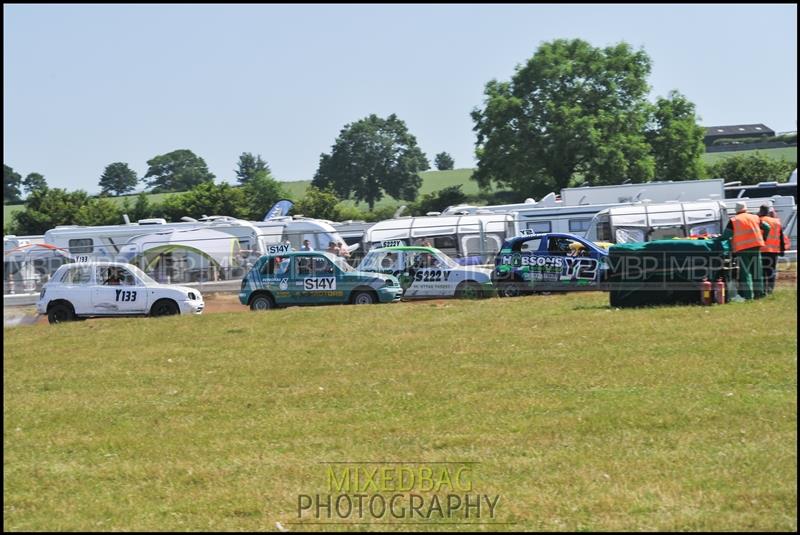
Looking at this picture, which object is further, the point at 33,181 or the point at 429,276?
the point at 33,181

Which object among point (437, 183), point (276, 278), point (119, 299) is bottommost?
point (119, 299)

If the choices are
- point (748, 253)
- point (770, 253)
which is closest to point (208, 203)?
point (770, 253)

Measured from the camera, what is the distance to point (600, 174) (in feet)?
225

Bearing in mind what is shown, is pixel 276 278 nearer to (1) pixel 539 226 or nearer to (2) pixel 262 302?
(2) pixel 262 302

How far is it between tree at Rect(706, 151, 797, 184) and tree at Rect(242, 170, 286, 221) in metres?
31.8

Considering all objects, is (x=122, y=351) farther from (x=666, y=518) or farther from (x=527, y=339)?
(x=666, y=518)

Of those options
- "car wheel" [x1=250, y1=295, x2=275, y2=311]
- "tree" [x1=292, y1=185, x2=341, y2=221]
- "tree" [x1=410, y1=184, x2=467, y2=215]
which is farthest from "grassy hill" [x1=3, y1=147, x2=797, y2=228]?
"car wheel" [x1=250, y1=295, x2=275, y2=311]

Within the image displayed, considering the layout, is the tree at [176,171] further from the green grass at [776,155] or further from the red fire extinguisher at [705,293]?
the red fire extinguisher at [705,293]

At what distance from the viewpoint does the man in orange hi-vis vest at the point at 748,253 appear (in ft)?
59.7

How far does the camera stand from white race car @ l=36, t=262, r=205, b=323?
932 inches

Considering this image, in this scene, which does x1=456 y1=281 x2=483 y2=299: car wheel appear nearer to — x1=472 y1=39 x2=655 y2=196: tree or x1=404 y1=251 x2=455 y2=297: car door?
x1=404 y1=251 x2=455 y2=297: car door

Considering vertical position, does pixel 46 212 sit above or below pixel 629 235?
above

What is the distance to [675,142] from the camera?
72.3m

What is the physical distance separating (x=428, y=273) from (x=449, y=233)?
8.17 metres
